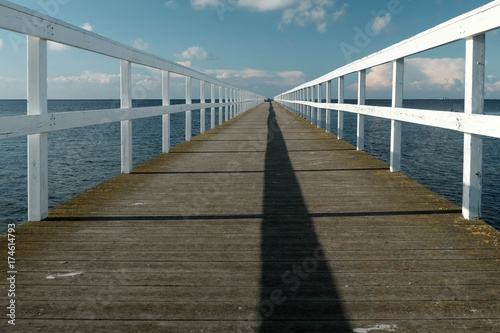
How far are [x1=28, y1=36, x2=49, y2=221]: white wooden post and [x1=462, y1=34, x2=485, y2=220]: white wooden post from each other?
128 inches

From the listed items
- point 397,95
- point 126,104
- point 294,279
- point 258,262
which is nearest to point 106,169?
point 126,104

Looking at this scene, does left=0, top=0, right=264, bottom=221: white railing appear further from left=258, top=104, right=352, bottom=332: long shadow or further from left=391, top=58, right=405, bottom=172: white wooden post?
left=391, top=58, right=405, bottom=172: white wooden post

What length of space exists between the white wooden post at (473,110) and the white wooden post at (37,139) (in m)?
3.25

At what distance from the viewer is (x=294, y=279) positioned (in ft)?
8.14

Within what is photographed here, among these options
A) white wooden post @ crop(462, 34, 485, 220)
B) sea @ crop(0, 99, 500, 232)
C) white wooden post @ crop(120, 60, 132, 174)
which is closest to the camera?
white wooden post @ crop(462, 34, 485, 220)

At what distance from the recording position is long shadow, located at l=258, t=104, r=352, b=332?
2.04 meters

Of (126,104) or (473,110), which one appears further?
(126,104)

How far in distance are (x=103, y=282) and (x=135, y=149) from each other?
75.4 feet

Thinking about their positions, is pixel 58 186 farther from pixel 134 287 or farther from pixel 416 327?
pixel 416 327

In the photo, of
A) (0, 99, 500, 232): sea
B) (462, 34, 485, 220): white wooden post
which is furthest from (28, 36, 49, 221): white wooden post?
(0, 99, 500, 232): sea

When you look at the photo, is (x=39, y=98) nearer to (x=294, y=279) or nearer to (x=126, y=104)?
(x=126, y=104)

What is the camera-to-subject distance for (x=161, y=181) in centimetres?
532

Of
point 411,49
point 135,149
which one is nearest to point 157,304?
point 411,49

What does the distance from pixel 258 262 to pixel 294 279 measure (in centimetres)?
31
